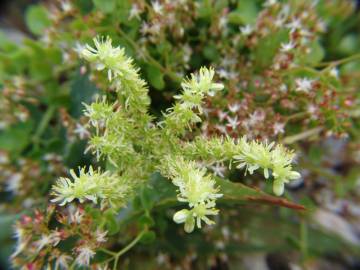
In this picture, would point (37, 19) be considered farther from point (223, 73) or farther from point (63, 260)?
point (63, 260)

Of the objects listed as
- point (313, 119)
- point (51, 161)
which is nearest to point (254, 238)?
point (313, 119)

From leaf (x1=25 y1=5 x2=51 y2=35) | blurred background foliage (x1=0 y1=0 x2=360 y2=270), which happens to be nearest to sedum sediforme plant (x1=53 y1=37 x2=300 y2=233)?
blurred background foliage (x1=0 y1=0 x2=360 y2=270)

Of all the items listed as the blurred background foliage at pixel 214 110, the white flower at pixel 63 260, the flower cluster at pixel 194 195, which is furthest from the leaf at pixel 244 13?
the white flower at pixel 63 260

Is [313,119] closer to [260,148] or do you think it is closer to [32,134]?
[260,148]

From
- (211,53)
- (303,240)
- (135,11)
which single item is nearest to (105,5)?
(135,11)

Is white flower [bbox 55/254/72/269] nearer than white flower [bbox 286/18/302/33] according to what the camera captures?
Yes

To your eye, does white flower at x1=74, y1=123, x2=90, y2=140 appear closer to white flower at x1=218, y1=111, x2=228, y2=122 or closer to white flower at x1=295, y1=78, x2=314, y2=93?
white flower at x1=218, y1=111, x2=228, y2=122
